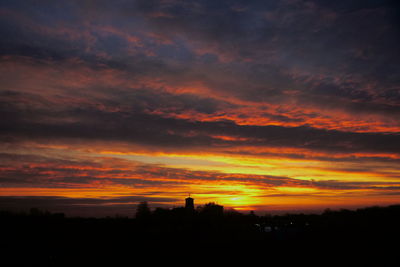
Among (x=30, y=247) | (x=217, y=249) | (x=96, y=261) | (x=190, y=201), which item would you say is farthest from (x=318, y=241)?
(x=190, y=201)

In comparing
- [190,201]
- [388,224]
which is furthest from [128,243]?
[190,201]

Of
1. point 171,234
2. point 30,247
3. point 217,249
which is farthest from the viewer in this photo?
point 171,234

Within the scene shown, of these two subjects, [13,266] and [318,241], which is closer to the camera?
[13,266]

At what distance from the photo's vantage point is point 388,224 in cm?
5278

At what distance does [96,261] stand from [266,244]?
22579 mm

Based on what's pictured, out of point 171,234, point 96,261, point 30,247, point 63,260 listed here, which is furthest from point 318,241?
point 30,247

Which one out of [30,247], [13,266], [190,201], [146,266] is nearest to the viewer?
[13,266]

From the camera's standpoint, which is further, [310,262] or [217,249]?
[217,249]

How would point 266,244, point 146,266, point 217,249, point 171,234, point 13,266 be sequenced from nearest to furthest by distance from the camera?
point 13,266, point 146,266, point 217,249, point 266,244, point 171,234

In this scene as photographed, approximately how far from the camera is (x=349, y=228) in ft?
175

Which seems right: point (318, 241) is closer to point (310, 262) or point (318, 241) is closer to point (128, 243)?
point (310, 262)

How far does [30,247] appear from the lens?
121 ft

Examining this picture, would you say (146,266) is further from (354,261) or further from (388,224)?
(388,224)

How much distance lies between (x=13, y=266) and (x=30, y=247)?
291 inches
